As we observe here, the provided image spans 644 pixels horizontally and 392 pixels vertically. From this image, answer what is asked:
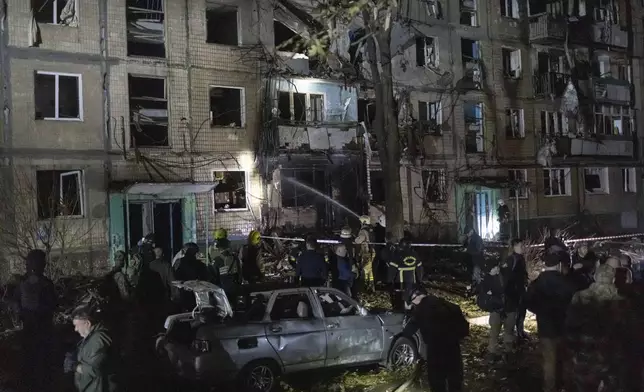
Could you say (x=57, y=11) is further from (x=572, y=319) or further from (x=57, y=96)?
(x=572, y=319)

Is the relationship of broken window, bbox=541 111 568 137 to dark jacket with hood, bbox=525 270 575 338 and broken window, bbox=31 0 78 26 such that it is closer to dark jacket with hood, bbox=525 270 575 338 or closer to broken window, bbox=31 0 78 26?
broken window, bbox=31 0 78 26

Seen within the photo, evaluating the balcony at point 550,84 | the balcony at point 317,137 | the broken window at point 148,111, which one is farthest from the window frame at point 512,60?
the broken window at point 148,111

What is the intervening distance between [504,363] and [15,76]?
16.2 metres

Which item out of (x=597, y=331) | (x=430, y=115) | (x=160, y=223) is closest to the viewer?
(x=597, y=331)

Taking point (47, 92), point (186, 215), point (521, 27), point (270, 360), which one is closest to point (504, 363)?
point (270, 360)

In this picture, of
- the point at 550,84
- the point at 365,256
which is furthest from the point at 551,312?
the point at 550,84

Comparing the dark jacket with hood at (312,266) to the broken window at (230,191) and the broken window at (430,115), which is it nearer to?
the broken window at (230,191)

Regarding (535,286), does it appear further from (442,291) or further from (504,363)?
(442,291)

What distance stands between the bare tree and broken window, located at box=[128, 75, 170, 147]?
2.52m

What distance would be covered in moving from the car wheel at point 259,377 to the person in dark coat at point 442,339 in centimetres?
223

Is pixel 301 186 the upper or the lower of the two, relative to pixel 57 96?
lower

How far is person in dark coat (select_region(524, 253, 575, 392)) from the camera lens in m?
7.77

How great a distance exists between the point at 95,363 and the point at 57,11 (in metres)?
17.5

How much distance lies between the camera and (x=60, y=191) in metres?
19.5
